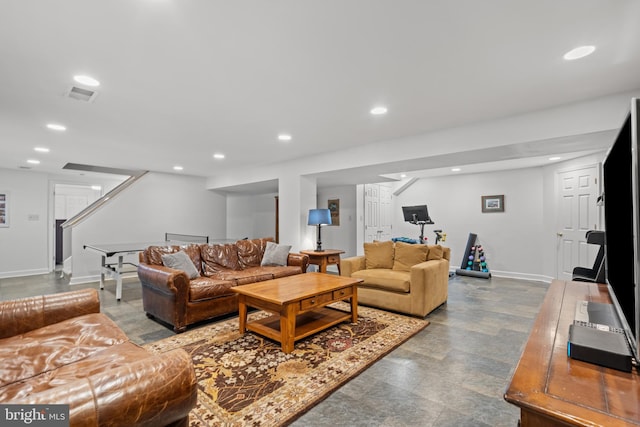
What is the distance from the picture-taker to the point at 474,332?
10.2ft

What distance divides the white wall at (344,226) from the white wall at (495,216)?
162 cm

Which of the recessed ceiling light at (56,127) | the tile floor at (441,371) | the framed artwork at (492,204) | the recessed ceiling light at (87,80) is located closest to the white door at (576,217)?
the framed artwork at (492,204)

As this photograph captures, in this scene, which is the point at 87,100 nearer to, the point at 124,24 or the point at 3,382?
the point at 124,24

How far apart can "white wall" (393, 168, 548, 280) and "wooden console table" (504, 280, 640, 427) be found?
5784mm

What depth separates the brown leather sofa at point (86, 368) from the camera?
2.50 ft

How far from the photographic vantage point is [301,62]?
84.2 inches

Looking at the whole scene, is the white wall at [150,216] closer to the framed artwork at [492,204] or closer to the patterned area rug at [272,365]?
the patterned area rug at [272,365]

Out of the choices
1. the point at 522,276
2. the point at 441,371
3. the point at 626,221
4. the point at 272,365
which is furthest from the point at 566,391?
the point at 522,276

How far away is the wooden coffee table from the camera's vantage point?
8.59 ft

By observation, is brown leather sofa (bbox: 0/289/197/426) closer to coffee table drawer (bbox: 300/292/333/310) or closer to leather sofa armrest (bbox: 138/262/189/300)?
leather sofa armrest (bbox: 138/262/189/300)

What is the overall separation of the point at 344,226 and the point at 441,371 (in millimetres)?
5124

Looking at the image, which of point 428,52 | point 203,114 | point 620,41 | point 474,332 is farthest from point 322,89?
point 474,332

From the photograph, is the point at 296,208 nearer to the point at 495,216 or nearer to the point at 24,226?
the point at 495,216

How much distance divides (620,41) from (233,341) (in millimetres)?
3657
